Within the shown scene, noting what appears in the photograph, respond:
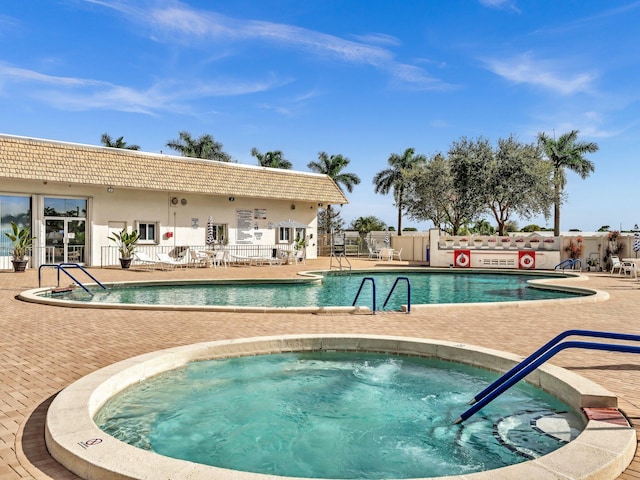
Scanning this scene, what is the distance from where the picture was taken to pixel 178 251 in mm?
24031

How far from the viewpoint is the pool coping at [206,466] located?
282 cm

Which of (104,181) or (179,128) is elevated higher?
(179,128)

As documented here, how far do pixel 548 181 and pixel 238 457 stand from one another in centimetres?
3155

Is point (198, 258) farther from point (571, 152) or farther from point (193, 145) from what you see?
point (571, 152)

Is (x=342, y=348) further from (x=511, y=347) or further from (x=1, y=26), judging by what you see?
(x=1, y=26)

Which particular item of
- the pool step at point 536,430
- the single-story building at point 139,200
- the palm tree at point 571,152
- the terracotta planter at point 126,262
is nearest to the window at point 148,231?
the single-story building at point 139,200

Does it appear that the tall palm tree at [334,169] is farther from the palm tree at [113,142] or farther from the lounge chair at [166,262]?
the lounge chair at [166,262]

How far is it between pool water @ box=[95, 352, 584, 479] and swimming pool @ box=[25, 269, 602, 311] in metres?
3.80

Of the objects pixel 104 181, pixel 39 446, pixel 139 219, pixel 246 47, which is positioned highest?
pixel 246 47

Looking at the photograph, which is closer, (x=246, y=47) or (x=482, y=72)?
(x=246, y=47)

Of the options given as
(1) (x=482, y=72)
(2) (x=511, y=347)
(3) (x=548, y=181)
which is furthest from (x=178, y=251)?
(3) (x=548, y=181)

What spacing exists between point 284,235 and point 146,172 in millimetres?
9354

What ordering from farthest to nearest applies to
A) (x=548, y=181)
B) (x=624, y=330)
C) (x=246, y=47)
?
(x=548, y=181), (x=246, y=47), (x=624, y=330)

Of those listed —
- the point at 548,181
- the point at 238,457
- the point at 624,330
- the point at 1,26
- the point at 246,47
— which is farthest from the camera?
the point at 548,181
